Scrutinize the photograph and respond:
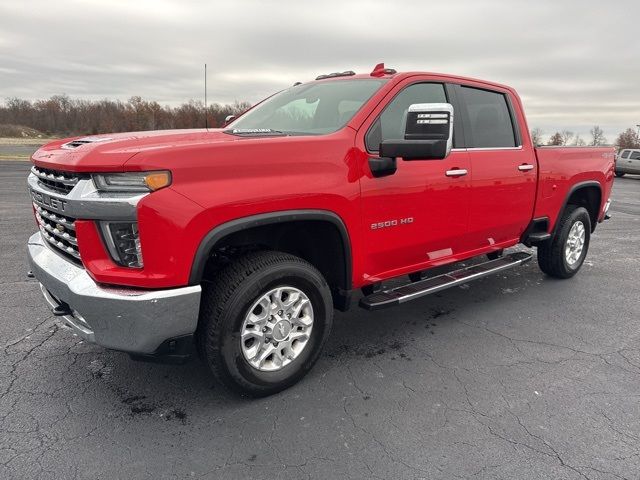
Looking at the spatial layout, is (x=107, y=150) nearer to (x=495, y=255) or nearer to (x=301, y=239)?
(x=301, y=239)

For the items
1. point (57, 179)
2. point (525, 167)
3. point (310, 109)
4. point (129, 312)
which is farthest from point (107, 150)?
point (525, 167)

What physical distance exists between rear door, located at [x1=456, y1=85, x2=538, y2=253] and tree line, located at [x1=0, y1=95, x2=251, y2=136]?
56547 mm

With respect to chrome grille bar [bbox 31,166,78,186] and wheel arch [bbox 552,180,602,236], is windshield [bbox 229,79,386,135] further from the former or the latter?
wheel arch [bbox 552,180,602,236]

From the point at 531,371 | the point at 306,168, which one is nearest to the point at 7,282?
the point at 306,168

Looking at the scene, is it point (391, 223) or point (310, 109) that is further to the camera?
point (310, 109)

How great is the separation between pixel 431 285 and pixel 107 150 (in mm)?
2488

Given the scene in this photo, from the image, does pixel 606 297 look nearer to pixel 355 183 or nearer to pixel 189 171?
pixel 355 183

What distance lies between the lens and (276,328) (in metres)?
2.82

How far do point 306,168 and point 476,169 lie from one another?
175 centimetres

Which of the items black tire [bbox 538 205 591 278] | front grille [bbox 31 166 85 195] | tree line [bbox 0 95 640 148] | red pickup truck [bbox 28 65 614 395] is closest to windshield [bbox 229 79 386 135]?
red pickup truck [bbox 28 65 614 395]

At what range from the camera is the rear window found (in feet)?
13.3

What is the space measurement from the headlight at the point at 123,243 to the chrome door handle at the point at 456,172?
231 centimetres

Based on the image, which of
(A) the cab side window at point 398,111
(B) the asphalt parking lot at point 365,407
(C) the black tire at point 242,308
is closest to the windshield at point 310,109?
(A) the cab side window at point 398,111

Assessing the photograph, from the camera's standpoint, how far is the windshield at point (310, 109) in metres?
3.32
